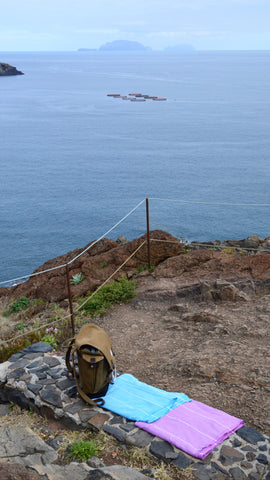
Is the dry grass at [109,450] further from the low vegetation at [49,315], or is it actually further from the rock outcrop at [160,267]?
the rock outcrop at [160,267]

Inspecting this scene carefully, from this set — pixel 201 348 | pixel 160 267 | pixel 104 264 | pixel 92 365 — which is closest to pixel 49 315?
pixel 104 264

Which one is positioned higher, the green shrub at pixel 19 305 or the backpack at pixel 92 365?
the backpack at pixel 92 365

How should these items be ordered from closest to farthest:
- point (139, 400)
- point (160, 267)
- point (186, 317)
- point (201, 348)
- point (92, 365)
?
1. point (92, 365)
2. point (139, 400)
3. point (201, 348)
4. point (186, 317)
5. point (160, 267)

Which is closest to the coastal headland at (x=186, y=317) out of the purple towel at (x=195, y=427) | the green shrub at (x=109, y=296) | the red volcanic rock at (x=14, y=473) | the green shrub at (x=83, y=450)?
the green shrub at (x=109, y=296)

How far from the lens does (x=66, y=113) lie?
67312 millimetres

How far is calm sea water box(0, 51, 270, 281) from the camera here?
93.4 feet

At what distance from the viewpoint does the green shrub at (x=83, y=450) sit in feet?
18.2

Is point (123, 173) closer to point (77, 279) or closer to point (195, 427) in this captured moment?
point (77, 279)

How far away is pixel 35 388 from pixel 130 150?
40567 millimetres

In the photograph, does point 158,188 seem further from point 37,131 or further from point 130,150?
point 37,131

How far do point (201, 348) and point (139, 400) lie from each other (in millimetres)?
1827

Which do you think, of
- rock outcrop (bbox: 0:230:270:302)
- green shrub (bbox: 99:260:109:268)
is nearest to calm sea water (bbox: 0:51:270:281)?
rock outcrop (bbox: 0:230:270:302)

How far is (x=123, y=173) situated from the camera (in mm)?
39000

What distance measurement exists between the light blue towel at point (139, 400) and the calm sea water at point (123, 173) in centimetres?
1763
